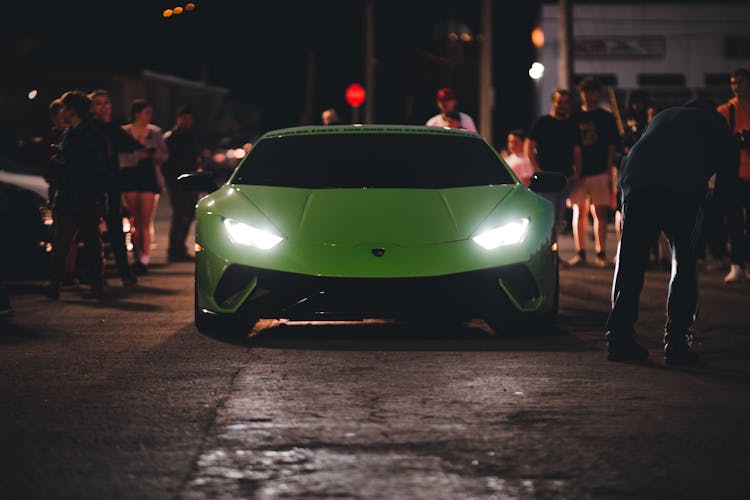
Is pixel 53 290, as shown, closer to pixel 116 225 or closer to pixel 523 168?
pixel 116 225

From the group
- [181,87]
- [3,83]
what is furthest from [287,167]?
[181,87]

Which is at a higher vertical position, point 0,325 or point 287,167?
point 287,167

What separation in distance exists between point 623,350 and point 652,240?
25.6 inches

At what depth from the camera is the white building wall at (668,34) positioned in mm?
50469

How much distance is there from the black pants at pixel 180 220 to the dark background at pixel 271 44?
3975 centimetres

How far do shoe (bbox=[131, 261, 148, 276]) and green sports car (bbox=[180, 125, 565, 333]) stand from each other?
519cm

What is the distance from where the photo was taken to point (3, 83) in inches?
2245

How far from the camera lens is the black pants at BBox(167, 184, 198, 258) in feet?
57.6

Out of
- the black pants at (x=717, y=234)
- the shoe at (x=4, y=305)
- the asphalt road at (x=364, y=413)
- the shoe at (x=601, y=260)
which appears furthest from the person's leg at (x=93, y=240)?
the black pants at (x=717, y=234)

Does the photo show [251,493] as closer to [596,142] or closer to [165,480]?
[165,480]

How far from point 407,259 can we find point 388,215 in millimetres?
426

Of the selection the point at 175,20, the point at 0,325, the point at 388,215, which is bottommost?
the point at 0,325

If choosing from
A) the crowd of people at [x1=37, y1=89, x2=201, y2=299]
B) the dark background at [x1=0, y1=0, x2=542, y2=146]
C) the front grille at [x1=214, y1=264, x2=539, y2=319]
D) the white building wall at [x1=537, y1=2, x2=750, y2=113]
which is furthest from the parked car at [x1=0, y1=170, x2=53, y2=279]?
the dark background at [x1=0, y1=0, x2=542, y2=146]

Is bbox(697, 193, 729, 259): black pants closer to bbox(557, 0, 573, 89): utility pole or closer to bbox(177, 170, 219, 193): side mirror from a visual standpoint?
bbox(177, 170, 219, 193): side mirror
